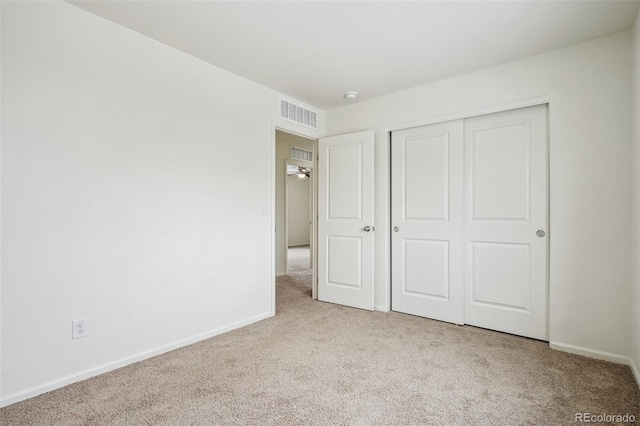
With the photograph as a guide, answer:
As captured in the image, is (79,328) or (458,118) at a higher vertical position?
(458,118)

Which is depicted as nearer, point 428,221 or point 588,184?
point 588,184

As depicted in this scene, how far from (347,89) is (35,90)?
2.51 metres

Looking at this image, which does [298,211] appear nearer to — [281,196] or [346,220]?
[281,196]

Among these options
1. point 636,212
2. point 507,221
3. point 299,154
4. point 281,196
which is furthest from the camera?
point 299,154

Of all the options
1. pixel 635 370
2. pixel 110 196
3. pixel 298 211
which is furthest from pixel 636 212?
pixel 298 211

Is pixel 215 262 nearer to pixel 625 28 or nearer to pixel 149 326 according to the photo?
pixel 149 326

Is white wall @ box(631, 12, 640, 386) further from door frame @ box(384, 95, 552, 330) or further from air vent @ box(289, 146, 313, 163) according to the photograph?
air vent @ box(289, 146, 313, 163)

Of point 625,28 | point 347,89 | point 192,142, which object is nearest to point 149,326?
point 192,142

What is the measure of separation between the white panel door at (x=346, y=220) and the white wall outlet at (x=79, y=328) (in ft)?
7.97

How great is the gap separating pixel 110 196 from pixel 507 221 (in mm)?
3119

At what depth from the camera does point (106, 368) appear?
7.25 ft

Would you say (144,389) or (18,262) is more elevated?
(18,262)

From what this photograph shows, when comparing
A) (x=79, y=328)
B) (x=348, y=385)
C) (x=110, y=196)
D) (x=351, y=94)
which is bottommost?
(x=348, y=385)

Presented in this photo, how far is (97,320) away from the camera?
85.9 inches
